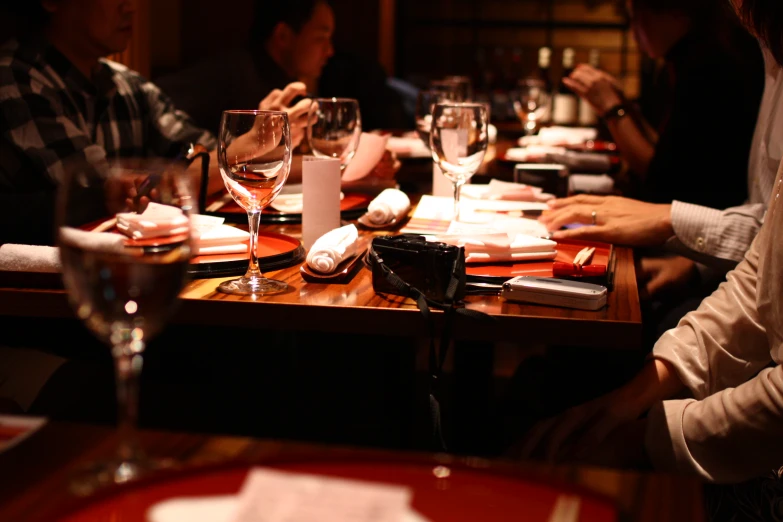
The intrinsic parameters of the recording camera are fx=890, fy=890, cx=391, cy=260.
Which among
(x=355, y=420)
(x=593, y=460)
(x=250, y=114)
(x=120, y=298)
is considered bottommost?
(x=355, y=420)

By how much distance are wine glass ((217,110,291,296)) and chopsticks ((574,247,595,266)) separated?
0.43 m

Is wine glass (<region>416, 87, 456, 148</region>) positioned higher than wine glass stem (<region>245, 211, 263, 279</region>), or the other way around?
wine glass (<region>416, 87, 456, 148</region>)

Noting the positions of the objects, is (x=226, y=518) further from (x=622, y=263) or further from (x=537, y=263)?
(x=622, y=263)

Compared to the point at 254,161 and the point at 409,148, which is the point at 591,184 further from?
the point at 254,161

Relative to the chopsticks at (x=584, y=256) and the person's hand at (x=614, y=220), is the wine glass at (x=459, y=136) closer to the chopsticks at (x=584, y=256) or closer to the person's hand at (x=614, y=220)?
the person's hand at (x=614, y=220)

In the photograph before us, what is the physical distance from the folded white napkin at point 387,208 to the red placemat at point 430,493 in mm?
1090

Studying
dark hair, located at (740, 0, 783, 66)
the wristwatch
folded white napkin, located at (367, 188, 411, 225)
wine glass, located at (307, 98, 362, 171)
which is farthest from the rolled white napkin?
the wristwatch

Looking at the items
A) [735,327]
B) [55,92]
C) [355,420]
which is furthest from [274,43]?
[735,327]

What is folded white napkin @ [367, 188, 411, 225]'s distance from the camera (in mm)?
1637

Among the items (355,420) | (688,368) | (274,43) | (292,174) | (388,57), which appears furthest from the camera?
(388,57)

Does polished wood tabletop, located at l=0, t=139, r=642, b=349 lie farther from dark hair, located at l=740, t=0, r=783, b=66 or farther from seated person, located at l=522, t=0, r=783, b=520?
dark hair, located at l=740, t=0, r=783, b=66

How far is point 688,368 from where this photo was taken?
4.17 ft

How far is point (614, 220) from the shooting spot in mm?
1615

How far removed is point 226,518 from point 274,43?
3.15 m
